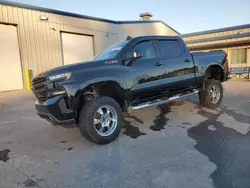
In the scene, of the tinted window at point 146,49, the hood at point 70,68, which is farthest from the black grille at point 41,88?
the tinted window at point 146,49

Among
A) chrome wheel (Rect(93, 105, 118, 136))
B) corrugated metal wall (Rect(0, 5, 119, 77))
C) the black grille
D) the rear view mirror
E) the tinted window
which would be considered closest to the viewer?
the black grille

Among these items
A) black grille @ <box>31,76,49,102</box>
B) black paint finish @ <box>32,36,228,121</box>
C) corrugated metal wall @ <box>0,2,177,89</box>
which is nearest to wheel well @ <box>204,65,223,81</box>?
black paint finish @ <box>32,36,228,121</box>

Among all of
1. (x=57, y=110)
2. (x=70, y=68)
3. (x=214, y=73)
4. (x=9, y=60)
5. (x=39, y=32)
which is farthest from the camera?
(x=39, y=32)

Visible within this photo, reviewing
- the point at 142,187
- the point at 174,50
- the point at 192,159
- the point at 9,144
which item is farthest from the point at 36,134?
the point at 174,50

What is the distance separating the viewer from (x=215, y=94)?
564cm

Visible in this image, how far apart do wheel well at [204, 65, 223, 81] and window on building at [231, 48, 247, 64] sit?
10672 mm

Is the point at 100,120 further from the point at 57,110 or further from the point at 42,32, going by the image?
the point at 42,32

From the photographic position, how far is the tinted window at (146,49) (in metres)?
4.08

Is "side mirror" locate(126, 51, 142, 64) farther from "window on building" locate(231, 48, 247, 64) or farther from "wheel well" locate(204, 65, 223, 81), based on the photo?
"window on building" locate(231, 48, 247, 64)

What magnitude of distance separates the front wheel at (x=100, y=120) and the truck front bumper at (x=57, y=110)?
0.21 meters

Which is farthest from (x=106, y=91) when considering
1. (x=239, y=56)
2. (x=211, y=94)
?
(x=239, y=56)

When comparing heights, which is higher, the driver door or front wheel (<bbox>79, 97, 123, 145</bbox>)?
the driver door

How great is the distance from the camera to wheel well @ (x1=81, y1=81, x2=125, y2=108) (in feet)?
11.3

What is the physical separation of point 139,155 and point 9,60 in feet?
33.2
